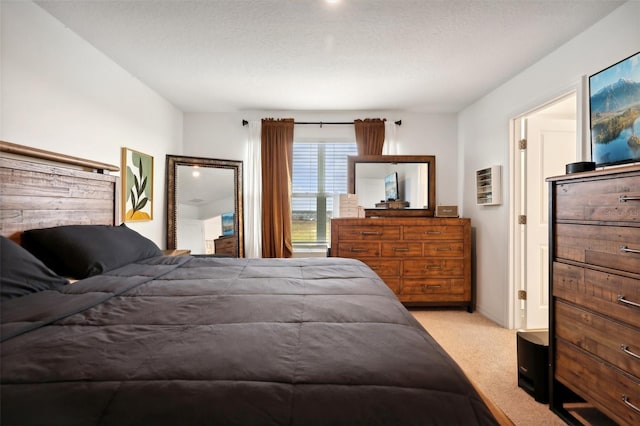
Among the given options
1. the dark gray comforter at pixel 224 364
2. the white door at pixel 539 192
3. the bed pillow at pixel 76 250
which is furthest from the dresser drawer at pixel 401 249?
the bed pillow at pixel 76 250

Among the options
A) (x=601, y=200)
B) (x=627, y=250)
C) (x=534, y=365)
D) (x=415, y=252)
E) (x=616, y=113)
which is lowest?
(x=534, y=365)

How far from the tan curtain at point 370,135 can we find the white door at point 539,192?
1.60 m

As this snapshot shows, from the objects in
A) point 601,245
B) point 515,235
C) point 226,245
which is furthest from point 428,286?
point 226,245

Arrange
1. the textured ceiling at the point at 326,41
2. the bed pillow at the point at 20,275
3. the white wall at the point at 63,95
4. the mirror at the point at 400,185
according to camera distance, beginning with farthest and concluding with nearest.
A: the mirror at the point at 400,185
the textured ceiling at the point at 326,41
the white wall at the point at 63,95
the bed pillow at the point at 20,275

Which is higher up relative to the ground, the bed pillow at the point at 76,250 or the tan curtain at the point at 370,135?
the tan curtain at the point at 370,135

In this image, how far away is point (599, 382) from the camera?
4.98ft

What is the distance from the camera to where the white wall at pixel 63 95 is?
1.84 meters

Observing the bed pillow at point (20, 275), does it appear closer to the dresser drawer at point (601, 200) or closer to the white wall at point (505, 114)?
the dresser drawer at point (601, 200)

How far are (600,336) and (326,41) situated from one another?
2.52m

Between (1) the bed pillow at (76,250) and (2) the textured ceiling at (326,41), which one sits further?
(2) the textured ceiling at (326,41)

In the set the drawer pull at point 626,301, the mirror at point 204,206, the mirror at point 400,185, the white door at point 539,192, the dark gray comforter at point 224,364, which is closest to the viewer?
the dark gray comforter at point 224,364

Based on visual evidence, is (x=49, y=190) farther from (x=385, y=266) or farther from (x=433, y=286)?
(x=433, y=286)

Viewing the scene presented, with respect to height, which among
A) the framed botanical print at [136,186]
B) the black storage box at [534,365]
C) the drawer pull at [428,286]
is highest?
the framed botanical print at [136,186]

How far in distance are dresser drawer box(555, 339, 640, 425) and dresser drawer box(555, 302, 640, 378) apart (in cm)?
4
